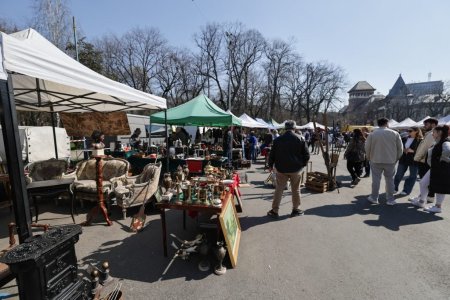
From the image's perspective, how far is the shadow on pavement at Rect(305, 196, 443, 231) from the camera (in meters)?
4.77

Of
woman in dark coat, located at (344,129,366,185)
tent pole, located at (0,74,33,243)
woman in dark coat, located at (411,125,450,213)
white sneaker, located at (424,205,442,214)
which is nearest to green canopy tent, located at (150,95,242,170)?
woman in dark coat, located at (344,129,366,185)

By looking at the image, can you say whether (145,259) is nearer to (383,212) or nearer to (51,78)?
(51,78)

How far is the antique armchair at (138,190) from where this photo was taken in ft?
16.5

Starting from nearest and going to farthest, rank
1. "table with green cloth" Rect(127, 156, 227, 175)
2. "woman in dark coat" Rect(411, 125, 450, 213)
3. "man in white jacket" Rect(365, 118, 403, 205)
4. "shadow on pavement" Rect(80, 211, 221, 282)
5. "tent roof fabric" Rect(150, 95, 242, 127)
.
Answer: "shadow on pavement" Rect(80, 211, 221, 282), "woman in dark coat" Rect(411, 125, 450, 213), "man in white jacket" Rect(365, 118, 403, 205), "tent roof fabric" Rect(150, 95, 242, 127), "table with green cloth" Rect(127, 156, 227, 175)

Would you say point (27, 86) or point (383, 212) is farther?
point (27, 86)

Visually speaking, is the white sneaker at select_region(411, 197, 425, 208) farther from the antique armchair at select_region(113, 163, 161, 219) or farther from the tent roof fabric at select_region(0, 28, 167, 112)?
the tent roof fabric at select_region(0, 28, 167, 112)

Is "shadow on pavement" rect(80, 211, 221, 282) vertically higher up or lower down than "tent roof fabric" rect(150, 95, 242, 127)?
lower down

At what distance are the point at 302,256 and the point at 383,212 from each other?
297 cm

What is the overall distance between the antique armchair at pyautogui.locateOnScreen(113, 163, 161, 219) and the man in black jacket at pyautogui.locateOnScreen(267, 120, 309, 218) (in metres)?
2.62

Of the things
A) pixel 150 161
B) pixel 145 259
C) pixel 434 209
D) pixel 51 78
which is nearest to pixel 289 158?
pixel 145 259

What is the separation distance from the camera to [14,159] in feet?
6.93

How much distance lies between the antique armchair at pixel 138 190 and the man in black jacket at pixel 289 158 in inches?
103

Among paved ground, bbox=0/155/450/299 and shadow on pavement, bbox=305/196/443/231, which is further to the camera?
shadow on pavement, bbox=305/196/443/231

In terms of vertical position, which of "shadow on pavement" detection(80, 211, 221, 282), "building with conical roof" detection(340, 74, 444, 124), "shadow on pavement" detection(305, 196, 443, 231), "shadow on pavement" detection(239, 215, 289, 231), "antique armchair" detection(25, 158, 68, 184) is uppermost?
"building with conical roof" detection(340, 74, 444, 124)
